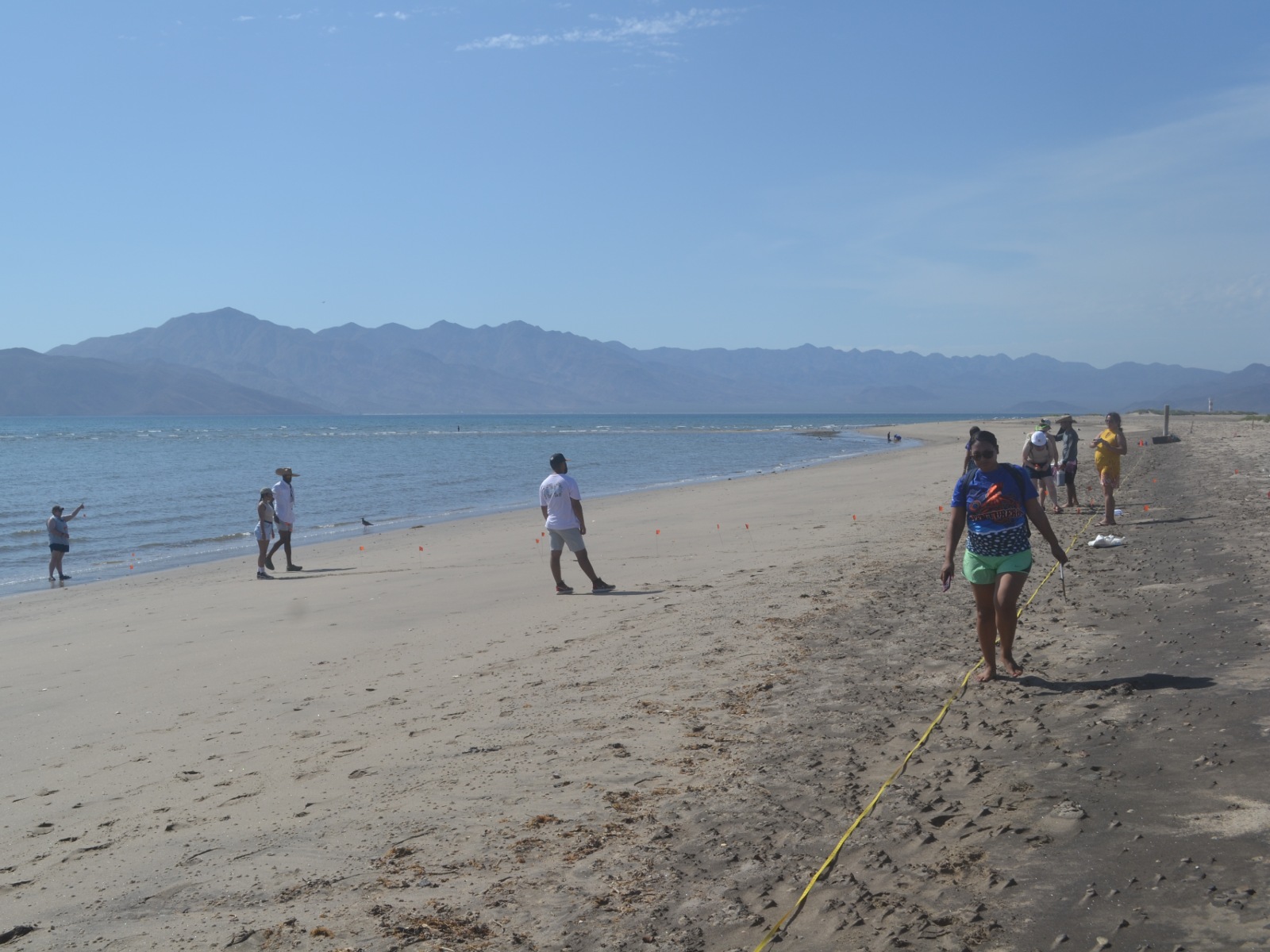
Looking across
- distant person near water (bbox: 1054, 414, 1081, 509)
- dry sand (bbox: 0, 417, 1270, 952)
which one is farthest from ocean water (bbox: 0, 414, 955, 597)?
distant person near water (bbox: 1054, 414, 1081, 509)

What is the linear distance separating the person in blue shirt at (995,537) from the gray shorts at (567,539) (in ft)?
18.3

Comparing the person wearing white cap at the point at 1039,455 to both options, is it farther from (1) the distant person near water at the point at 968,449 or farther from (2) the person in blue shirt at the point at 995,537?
(2) the person in blue shirt at the point at 995,537

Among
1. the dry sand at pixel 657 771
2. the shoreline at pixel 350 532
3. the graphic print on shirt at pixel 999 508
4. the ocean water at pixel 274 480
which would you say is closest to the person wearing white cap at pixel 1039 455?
the dry sand at pixel 657 771

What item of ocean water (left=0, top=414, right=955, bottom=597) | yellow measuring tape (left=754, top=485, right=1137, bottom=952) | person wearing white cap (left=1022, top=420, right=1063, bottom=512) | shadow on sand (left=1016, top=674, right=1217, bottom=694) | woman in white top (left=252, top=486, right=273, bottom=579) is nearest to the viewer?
yellow measuring tape (left=754, top=485, right=1137, bottom=952)

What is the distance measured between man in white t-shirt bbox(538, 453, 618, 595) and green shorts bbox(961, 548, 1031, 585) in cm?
558

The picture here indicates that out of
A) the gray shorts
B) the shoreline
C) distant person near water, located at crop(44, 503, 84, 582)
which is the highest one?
the gray shorts

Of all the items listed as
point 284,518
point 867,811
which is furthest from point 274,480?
point 867,811

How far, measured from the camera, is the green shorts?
6.01 metres

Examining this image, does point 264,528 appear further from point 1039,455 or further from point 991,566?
point 991,566

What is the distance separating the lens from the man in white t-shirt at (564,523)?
1116 centimetres

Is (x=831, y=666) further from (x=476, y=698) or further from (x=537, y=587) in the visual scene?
(x=537, y=587)

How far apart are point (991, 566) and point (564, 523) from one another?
5.98m

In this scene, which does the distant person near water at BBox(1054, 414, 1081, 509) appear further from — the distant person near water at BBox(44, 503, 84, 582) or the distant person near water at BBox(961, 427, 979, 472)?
the distant person near water at BBox(44, 503, 84, 582)

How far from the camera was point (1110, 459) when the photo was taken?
44.1ft
